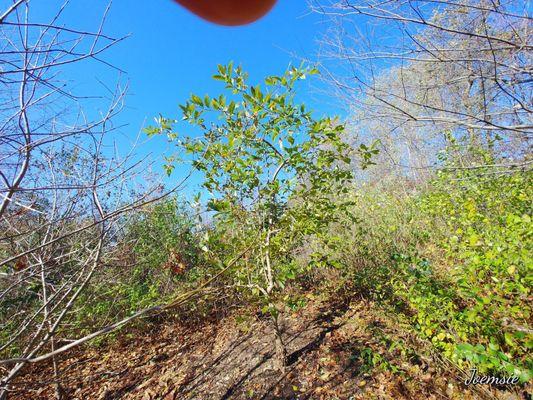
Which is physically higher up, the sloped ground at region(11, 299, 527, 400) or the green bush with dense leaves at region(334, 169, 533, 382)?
the green bush with dense leaves at region(334, 169, 533, 382)

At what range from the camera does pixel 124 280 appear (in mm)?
5164

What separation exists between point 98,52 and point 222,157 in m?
1.40

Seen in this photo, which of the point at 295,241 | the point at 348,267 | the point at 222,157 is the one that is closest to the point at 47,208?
the point at 222,157

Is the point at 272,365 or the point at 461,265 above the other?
the point at 461,265

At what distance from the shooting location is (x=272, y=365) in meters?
3.00

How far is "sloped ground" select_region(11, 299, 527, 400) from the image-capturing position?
2.38 meters

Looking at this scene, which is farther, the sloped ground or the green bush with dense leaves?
the sloped ground

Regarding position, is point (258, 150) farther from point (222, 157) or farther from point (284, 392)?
point (284, 392)

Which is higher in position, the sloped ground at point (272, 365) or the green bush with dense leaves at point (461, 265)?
the green bush with dense leaves at point (461, 265)

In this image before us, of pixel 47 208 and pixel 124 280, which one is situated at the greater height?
pixel 47 208

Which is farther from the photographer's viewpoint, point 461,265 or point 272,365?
point 272,365

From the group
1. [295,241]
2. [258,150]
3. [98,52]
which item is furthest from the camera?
[295,241]

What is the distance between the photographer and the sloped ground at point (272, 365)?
7.79 ft

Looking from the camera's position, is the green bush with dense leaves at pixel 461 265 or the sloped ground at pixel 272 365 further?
the sloped ground at pixel 272 365
